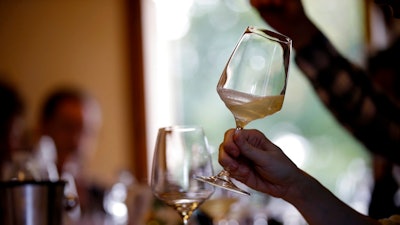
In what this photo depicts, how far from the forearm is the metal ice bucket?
1.32ft

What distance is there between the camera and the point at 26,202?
1.10m

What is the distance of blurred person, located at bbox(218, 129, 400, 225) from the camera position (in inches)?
35.3

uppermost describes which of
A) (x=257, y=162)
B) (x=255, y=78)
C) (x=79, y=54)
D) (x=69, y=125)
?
(x=79, y=54)

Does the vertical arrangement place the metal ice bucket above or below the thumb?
A: below

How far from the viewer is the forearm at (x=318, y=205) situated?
3.13 feet

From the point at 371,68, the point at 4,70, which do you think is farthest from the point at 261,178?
the point at 4,70

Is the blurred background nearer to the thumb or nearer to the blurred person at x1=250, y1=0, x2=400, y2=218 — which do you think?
the blurred person at x1=250, y1=0, x2=400, y2=218

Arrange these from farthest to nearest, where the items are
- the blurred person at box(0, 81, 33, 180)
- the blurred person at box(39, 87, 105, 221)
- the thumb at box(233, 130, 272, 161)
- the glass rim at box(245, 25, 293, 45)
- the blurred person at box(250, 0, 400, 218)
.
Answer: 1. the blurred person at box(39, 87, 105, 221)
2. the blurred person at box(0, 81, 33, 180)
3. the blurred person at box(250, 0, 400, 218)
4. the glass rim at box(245, 25, 293, 45)
5. the thumb at box(233, 130, 272, 161)

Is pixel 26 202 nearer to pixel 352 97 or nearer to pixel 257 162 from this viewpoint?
pixel 257 162

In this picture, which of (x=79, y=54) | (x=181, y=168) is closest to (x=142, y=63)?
(x=79, y=54)

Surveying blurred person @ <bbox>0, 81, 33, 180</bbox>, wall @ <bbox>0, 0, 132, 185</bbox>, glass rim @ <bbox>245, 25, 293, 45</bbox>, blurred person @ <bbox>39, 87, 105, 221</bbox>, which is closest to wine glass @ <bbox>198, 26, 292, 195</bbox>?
glass rim @ <bbox>245, 25, 293, 45</bbox>

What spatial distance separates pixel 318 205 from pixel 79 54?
3.10 m

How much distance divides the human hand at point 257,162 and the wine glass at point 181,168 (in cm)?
19

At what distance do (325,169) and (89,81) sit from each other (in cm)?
143
